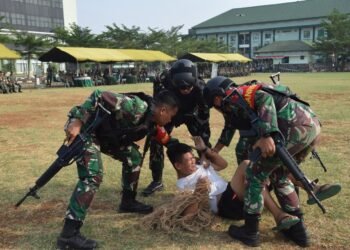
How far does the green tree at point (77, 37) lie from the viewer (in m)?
47.8

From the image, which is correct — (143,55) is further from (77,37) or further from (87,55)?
(77,37)

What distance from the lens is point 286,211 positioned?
387cm

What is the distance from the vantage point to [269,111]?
10.8 ft

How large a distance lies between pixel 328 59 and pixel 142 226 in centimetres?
6831

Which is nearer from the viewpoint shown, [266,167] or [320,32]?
[266,167]

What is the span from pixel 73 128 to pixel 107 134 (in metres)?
0.43

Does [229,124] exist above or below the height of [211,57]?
below

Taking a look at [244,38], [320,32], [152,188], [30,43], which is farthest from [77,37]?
[244,38]

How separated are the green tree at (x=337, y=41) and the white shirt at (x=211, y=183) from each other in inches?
2503

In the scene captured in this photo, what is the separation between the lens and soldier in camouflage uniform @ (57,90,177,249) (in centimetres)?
359

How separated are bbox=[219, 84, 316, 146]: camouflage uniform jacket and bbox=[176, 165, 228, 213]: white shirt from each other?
807 millimetres

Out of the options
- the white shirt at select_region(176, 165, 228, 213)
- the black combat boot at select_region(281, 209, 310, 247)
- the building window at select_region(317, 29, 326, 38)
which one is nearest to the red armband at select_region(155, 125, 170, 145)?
the white shirt at select_region(176, 165, 228, 213)

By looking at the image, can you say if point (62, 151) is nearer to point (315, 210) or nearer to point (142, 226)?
point (142, 226)

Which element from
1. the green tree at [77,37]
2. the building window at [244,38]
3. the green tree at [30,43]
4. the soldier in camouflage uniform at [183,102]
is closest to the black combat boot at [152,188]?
the soldier in camouflage uniform at [183,102]
